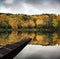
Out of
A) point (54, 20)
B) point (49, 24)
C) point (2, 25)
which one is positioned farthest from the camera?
point (54, 20)

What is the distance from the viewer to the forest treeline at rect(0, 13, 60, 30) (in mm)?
132125

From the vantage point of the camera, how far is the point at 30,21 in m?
152

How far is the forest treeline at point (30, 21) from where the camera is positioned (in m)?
132

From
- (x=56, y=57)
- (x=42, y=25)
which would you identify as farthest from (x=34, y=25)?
(x=56, y=57)

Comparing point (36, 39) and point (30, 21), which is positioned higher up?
point (36, 39)

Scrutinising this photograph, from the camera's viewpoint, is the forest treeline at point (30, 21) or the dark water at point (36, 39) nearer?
the dark water at point (36, 39)

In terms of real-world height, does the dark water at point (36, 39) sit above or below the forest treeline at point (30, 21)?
above

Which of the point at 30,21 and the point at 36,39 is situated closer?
the point at 36,39

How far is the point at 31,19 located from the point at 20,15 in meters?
10.8

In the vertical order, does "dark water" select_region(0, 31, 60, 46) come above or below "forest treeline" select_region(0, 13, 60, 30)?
above

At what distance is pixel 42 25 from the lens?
13462 cm

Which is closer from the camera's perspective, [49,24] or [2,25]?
[2,25]

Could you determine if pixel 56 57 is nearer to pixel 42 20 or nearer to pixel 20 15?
pixel 42 20

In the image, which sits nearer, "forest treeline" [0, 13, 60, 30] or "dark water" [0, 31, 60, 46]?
"dark water" [0, 31, 60, 46]
